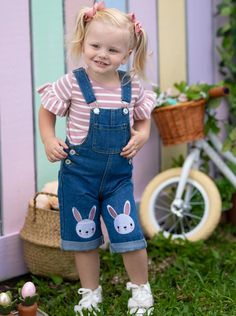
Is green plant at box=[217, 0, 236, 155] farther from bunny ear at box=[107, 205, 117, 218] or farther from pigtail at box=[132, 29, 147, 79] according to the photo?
bunny ear at box=[107, 205, 117, 218]

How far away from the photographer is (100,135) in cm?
281

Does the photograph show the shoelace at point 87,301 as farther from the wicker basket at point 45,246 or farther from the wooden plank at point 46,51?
the wooden plank at point 46,51

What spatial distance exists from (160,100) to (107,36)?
1.48 metres

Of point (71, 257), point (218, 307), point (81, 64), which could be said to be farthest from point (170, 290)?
Result: point (81, 64)

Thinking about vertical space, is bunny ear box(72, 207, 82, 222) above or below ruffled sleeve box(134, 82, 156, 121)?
below

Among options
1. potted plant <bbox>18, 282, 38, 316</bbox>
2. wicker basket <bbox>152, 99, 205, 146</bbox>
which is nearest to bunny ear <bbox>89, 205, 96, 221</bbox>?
potted plant <bbox>18, 282, 38, 316</bbox>

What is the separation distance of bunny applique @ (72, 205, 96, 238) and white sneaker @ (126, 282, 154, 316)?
33 centimetres

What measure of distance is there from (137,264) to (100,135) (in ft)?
2.09

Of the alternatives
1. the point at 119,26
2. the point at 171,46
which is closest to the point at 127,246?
the point at 119,26

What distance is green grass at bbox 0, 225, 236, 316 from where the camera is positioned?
3.14 metres

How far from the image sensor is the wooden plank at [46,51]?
359cm

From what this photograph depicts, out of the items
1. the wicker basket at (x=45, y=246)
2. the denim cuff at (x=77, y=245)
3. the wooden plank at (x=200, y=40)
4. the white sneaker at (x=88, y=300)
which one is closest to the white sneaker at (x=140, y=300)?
the white sneaker at (x=88, y=300)

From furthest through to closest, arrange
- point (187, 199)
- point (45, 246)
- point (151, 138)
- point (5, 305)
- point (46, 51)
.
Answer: point (151, 138) → point (187, 199) → point (46, 51) → point (45, 246) → point (5, 305)

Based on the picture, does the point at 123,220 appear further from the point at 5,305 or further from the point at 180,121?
the point at 180,121
